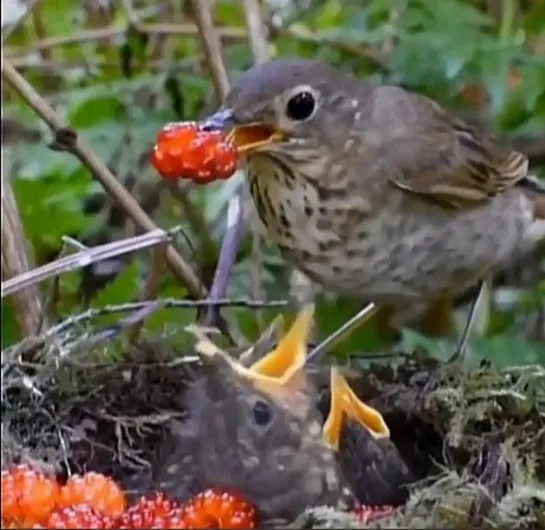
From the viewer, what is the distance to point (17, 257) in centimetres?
219

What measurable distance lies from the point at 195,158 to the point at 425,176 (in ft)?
1.66

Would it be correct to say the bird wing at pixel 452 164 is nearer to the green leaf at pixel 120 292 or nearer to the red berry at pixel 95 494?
the green leaf at pixel 120 292

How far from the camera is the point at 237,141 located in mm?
1848

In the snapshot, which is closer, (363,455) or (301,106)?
(363,455)

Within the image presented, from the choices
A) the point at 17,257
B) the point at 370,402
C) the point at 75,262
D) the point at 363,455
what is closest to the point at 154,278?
the point at 17,257

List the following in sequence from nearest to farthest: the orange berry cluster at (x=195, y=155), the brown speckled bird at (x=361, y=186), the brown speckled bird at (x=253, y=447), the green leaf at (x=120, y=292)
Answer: the brown speckled bird at (x=253, y=447)
the orange berry cluster at (x=195, y=155)
the brown speckled bird at (x=361, y=186)
the green leaf at (x=120, y=292)

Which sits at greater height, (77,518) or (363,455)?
(77,518)

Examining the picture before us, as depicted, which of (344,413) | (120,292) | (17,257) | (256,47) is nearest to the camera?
(344,413)

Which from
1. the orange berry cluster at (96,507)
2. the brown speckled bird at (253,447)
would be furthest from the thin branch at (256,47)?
→ the orange berry cluster at (96,507)

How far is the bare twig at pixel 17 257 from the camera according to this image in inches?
86.0

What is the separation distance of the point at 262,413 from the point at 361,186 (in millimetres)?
517

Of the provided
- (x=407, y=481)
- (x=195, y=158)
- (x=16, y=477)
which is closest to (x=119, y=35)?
(x=195, y=158)

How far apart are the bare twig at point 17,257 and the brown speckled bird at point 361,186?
0.40 metres

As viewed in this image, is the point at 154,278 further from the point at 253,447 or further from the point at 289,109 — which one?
the point at 253,447
